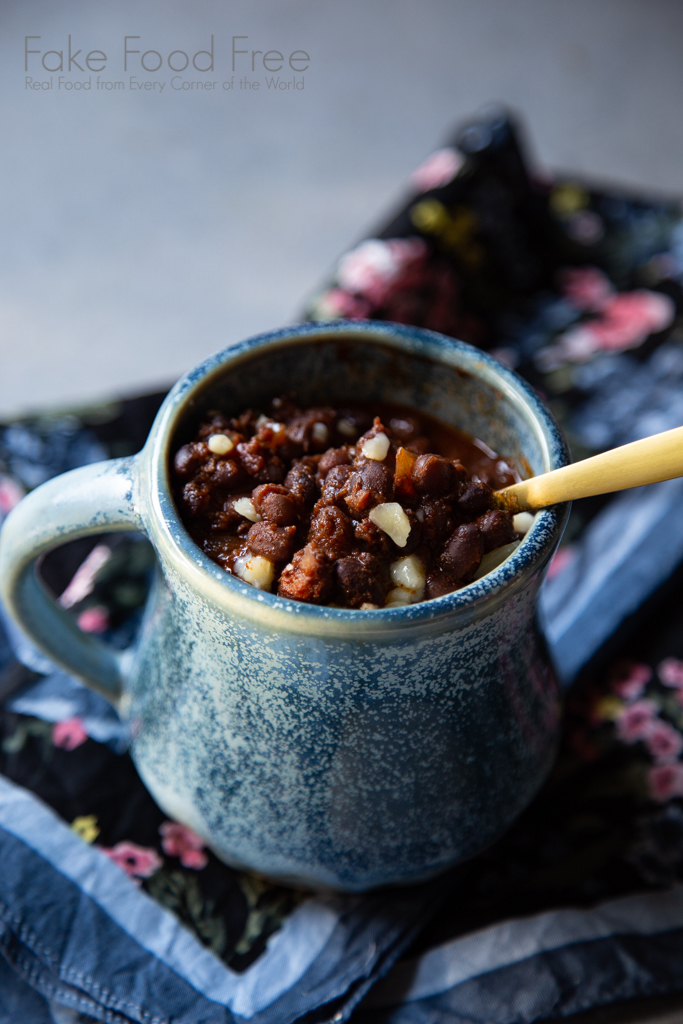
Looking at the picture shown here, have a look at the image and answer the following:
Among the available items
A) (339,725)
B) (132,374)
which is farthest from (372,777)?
(132,374)

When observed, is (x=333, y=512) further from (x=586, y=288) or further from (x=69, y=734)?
(x=586, y=288)

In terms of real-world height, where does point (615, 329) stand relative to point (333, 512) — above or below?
below

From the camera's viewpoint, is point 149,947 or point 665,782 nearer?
point 149,947

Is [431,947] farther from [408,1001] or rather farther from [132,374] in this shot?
[132,374]

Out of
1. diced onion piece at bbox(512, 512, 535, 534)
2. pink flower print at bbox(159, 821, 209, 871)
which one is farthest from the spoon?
pink flower print at bbox(159, 821, 209, 871)

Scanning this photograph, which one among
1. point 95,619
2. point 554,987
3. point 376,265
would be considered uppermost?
point 376,265

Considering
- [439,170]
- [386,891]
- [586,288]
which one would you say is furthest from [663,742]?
[439,170]

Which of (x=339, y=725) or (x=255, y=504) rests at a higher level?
(x=255, y=504)
